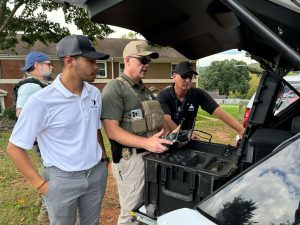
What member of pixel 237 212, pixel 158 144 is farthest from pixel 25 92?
pixel 237 212

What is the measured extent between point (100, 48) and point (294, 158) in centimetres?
2601

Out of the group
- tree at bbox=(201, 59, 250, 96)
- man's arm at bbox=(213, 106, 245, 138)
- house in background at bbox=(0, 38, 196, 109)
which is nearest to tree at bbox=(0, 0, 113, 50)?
house in background at bbox=(0, 38, 196, 109)

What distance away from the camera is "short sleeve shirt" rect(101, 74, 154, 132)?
99.1 inches

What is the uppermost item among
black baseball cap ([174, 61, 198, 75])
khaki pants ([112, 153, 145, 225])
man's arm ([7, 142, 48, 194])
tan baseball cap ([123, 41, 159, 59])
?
tan baseball cap ([123, 41, 159, 59])

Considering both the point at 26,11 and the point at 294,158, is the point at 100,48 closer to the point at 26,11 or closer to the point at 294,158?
the point at 26,11

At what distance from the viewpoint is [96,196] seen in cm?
Answer: 249

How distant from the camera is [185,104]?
11.9ft

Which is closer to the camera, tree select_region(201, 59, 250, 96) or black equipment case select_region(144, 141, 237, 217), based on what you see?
black equipment case select_region(144, 141, 237, 217)

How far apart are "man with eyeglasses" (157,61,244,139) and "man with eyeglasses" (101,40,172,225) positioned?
83cm

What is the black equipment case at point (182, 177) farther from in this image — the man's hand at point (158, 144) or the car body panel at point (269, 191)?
the car body panel at point (269, 191)

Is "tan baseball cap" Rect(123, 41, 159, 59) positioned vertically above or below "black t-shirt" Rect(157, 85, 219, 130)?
above

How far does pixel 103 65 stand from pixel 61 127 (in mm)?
23280

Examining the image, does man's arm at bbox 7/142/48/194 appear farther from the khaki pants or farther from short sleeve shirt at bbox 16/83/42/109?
short sleeve shirt at bbox 16/83/42/109

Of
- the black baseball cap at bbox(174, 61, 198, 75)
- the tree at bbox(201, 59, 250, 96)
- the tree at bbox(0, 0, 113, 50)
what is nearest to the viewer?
the black baseball cap at bbox(174, 61, 198, 75)
